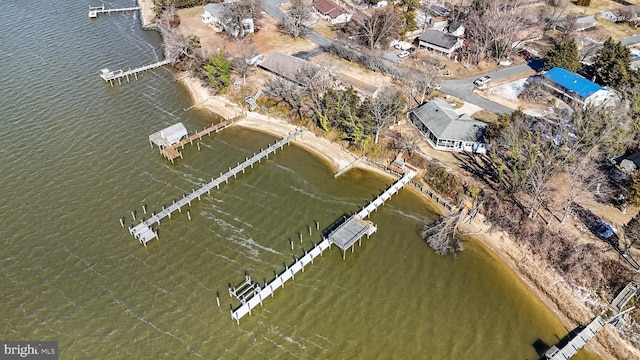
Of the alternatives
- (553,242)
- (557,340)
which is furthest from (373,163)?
(557,340)

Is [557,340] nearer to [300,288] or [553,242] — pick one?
[553,242]

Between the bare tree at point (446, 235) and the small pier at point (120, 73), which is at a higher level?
the small pier at point (120, 73)

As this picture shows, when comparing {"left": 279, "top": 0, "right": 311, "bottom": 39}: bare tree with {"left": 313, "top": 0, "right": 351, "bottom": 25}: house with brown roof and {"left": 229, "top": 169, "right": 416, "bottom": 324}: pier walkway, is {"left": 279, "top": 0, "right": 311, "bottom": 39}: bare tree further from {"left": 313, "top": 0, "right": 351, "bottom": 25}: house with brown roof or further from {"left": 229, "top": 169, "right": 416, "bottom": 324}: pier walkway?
{"left": 229, "top": 169, "right": 416, "bottom": 324}: pier walkway

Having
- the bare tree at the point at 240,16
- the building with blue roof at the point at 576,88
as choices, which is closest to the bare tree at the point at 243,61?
the bare tree at the point at 240,16

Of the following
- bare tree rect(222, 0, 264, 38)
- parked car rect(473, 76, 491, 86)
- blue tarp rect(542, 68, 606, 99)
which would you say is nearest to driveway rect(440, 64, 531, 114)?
parked car rect(473, 76, 491, 86)

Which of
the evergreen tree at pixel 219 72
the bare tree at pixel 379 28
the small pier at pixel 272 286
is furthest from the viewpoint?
the bare tree at pixel 379 28

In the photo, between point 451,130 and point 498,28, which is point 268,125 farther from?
point 498,28

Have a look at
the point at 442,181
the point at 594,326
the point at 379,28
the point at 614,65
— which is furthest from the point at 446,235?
the point at 379,28

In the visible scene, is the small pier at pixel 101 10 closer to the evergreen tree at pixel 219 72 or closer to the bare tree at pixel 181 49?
the bare tree at pixel 181 49
